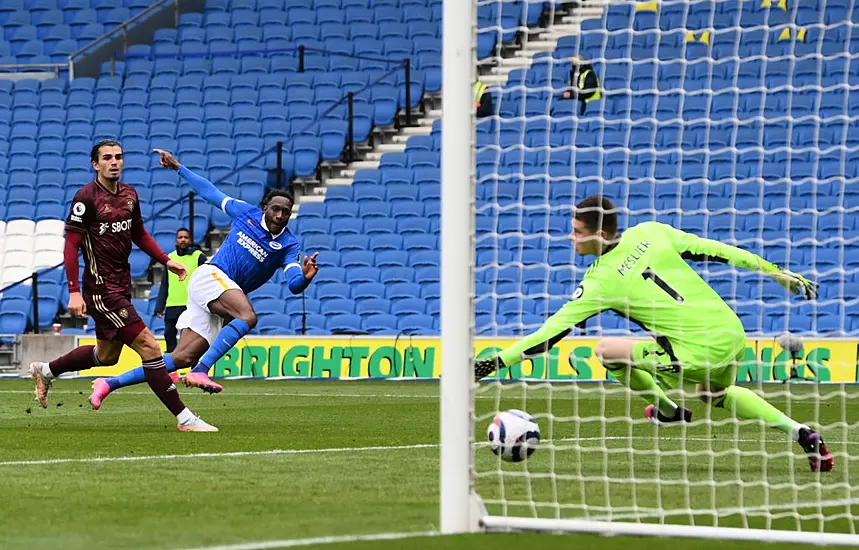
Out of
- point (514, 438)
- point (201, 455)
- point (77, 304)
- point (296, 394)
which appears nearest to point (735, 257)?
point (514, 438)

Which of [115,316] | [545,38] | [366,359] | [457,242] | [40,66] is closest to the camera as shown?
[457,242]

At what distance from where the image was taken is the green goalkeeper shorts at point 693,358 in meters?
7.58

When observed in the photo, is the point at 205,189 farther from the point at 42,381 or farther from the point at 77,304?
the point at 77,304

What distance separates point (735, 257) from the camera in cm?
721

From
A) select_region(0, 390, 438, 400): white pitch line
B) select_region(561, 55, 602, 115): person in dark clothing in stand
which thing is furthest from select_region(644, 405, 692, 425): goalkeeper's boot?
select_region(0, 390, 438, 400): white pitch line

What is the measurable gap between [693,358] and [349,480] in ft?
6.59

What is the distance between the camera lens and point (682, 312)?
7625 mm

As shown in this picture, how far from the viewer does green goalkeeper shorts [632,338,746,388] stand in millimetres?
7582

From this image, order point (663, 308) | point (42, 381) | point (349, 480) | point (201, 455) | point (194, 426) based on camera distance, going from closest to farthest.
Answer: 1. point (349, 480)
2. point (663, 308)
3. point (201, 455)
4. point (194, 426)
5. point (42, 381)

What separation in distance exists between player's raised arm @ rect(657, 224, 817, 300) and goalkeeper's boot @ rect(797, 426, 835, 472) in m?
0.69

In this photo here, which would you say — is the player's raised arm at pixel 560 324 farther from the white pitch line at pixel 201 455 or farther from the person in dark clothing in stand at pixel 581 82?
the white pitch line at pixel 201 455

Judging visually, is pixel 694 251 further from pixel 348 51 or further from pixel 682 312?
pixel 348 51

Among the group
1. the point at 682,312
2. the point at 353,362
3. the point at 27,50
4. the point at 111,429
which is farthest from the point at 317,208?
the point at 682,312

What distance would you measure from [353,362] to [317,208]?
4.16 metres
